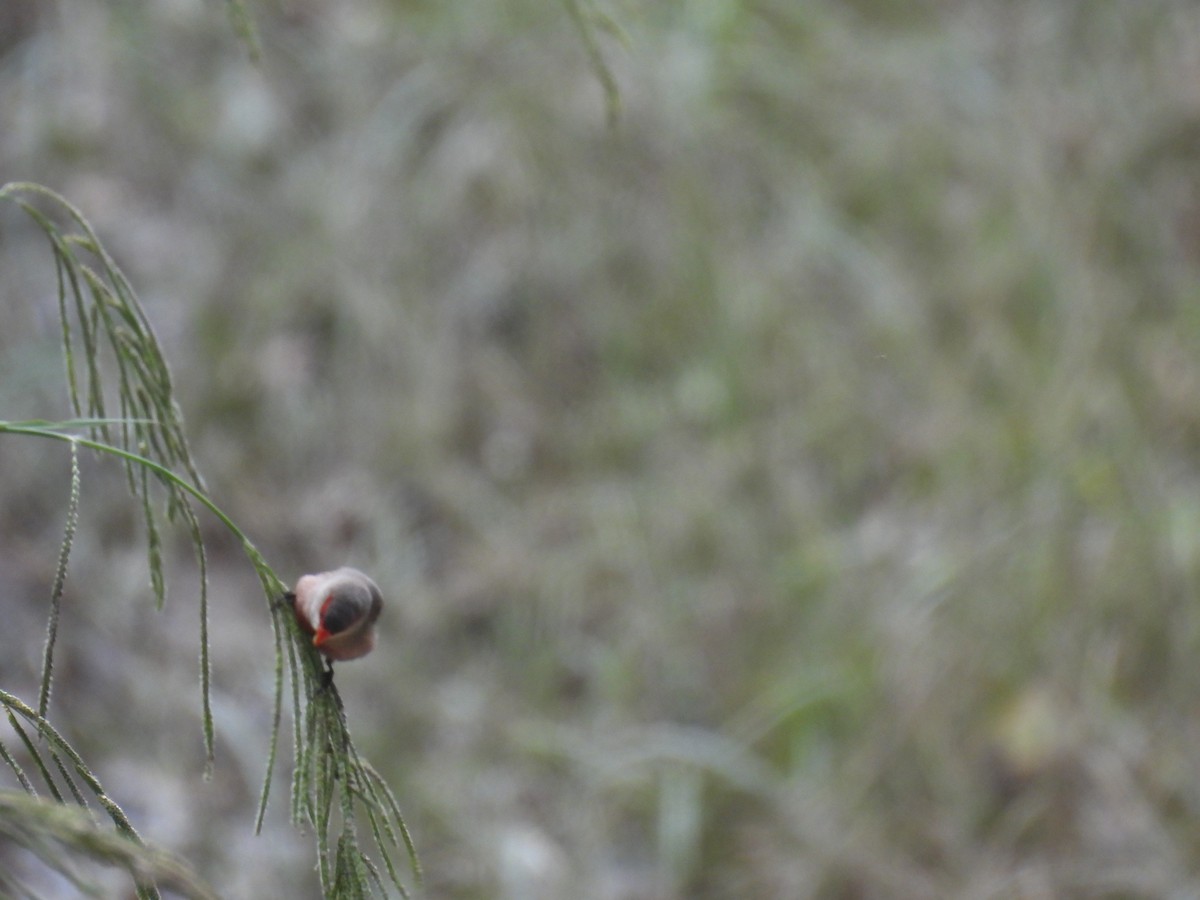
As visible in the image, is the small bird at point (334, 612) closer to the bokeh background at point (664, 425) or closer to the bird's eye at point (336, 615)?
the bird's eye at point (336, 615)

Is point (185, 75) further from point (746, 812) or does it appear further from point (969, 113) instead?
point (746, 812)

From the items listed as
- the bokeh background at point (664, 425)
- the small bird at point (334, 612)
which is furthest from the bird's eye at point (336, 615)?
the bokeh background at point (664, 425)

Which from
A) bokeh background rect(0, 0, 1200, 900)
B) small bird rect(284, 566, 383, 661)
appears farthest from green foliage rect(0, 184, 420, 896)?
bokeh background rect(0, 0, 1200, 900)

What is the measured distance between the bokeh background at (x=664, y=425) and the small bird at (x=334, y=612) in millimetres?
1388

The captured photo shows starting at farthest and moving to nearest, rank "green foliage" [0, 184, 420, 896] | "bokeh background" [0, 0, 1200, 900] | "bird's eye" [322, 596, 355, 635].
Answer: "bokeh background" [0, 0, 1200, 900] → "bird's eye" [322, 596, 355, 635] → "green foliage" [0, 184, 420, 896]

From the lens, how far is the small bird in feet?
2.08

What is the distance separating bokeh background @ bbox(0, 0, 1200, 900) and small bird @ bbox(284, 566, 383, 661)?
1.39 meters

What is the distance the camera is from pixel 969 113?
3160 millimetres

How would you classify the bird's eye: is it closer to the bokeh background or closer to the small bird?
the small bird

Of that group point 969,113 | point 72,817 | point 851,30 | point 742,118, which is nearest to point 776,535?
point 742,118

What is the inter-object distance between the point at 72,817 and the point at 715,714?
1.88 metres

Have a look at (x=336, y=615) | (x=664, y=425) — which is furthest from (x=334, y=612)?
(x=664, y=425)

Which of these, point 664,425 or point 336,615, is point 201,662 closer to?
point 336,615

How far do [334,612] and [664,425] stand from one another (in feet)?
6.76
